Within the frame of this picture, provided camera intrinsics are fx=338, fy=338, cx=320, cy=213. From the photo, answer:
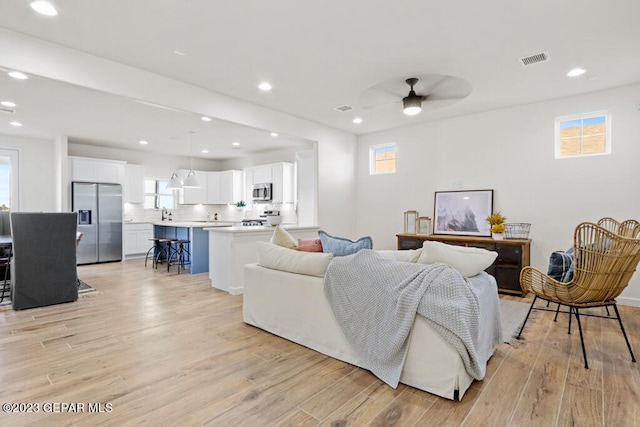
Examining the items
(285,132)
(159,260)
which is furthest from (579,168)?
(159,260)

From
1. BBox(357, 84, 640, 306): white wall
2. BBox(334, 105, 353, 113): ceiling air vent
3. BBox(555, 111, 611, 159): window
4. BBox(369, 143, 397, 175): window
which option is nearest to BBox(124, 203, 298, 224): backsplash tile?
BBox(369, 143, 397, 175): window

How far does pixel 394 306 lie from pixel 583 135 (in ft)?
14.0

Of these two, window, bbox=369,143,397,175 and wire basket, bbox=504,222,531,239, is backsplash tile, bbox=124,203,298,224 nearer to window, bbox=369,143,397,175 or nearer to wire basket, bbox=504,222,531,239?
window, bbox=369,143,397,175

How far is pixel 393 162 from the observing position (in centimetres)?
648

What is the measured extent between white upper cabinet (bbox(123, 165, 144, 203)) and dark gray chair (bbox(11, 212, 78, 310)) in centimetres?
411

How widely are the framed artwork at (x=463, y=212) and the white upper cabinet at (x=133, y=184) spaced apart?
6.73 meters

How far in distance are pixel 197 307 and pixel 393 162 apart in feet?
14.2

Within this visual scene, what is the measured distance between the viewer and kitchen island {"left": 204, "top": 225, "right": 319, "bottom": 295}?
462 cm

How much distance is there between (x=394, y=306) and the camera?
2213 mm

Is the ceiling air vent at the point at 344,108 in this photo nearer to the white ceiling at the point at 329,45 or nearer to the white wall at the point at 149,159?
the white ceiling at the point at 329,45

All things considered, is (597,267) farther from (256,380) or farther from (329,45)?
(329,45)

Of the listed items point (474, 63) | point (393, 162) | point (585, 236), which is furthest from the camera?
point (393, 162)

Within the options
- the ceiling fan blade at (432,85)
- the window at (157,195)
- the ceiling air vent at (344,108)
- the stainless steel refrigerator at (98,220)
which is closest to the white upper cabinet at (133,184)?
the window at (157,195)

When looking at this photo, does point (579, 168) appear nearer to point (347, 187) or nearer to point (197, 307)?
point (347, 187)
